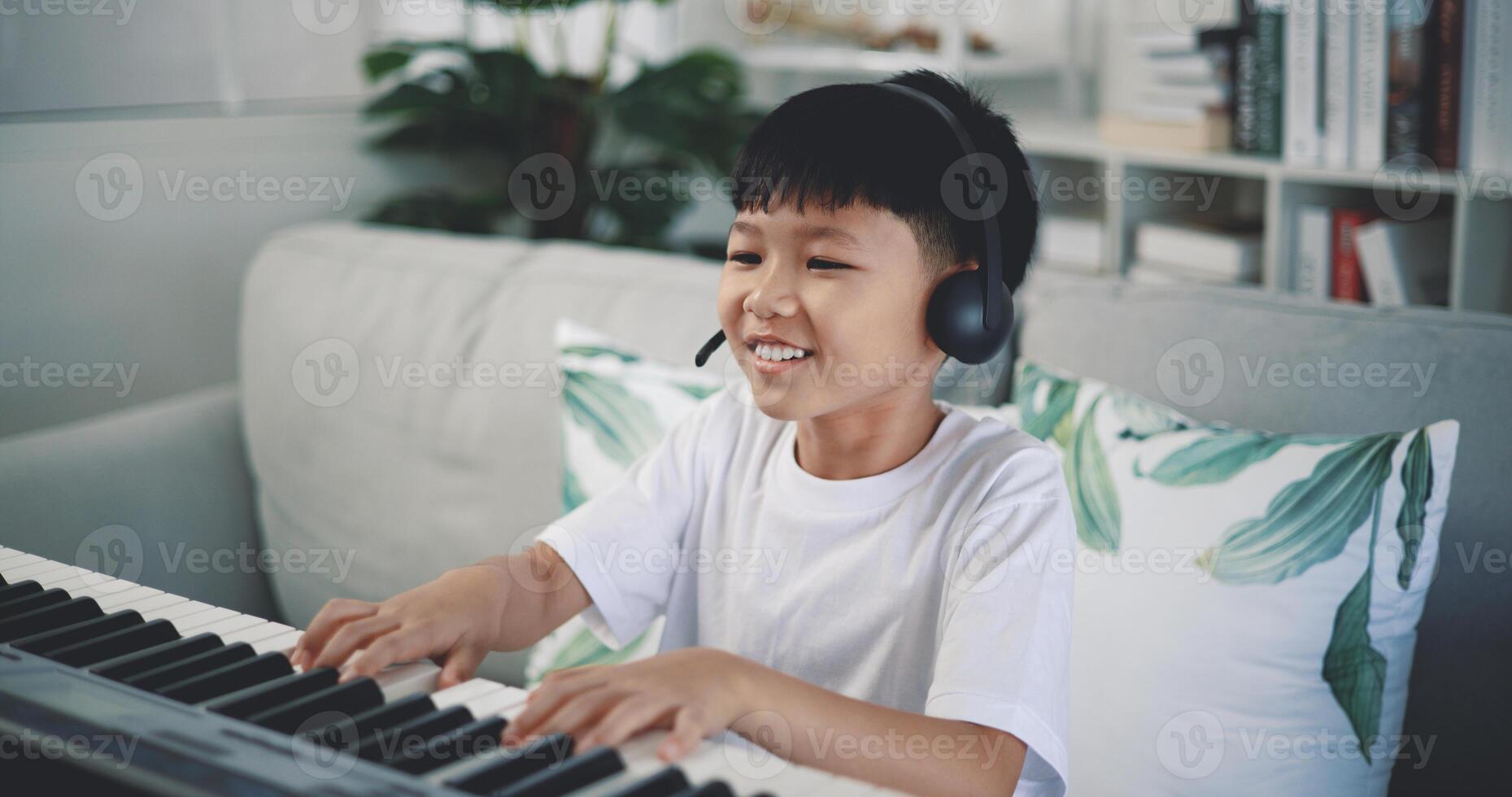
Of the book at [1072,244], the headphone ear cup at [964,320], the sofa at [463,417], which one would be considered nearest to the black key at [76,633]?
the headphone ear cup at [964,320]

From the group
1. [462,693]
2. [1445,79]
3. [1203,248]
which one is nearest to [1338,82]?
[1445,79]

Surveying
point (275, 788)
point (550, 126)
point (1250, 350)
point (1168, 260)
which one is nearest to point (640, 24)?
point (550, 126)

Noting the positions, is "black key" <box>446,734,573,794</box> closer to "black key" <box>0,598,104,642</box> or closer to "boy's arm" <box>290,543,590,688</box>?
"boy's arm" <box>290,543,590,688</box>

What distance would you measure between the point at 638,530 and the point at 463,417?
56 cm

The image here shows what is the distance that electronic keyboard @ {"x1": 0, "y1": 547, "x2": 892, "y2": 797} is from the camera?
21.7 inches

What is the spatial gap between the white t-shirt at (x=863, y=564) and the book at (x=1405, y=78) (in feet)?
3.36

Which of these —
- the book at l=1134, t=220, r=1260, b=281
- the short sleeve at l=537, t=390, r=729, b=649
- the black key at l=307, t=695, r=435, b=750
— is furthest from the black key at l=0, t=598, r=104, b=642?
the book at l=1134, t=220, r=1260, b=281

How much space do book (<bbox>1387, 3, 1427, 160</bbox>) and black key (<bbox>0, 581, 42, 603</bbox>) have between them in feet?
5.40

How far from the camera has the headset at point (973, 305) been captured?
0.90m

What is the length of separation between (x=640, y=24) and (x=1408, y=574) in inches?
92.7

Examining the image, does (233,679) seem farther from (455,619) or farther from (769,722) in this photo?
(769,722)

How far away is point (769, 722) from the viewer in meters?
0.71

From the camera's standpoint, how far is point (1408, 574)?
1.03 metres

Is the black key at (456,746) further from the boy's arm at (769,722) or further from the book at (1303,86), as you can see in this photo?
the book at (1303,86)
